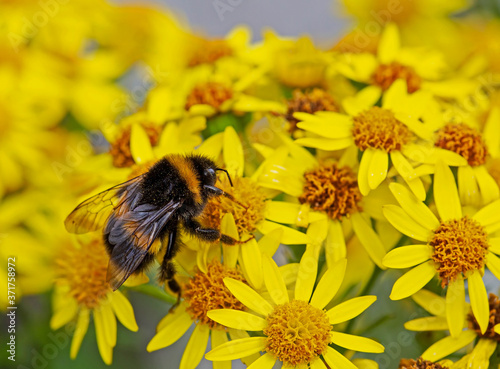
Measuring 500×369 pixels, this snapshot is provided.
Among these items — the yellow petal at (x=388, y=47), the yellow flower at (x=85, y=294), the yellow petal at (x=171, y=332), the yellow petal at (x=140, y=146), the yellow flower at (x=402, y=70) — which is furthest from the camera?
the yellow petal at (x=388, y=47)

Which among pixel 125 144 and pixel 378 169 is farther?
pixel 125 144

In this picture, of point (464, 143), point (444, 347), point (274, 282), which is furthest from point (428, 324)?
point (464, 143)

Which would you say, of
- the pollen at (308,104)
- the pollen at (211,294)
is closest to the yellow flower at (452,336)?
the pollen at (211,294)

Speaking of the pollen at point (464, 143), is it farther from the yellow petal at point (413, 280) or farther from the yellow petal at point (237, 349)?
the yellow petal at point (237, 349)

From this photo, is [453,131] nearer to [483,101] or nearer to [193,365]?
[483,101]

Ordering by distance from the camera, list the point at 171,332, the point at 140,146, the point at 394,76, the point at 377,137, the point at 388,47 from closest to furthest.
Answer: the point at 171,332 → the point at 377,137 → the point at 140,146 → the point at 394,76 → the point at 388,47

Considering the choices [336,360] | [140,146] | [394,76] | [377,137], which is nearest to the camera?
[336,360]

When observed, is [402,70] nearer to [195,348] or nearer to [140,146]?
[140,146]
